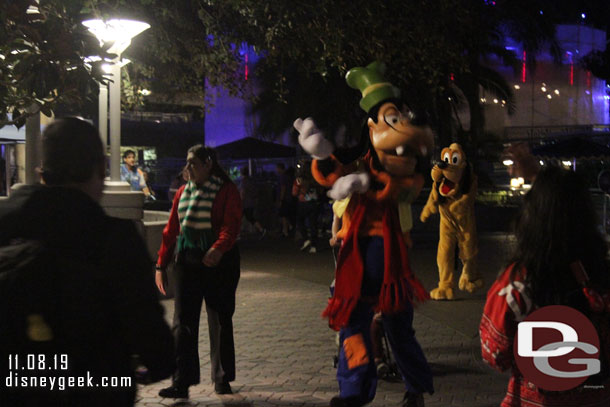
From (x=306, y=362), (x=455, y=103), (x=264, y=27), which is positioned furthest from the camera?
(x=455, y=103)

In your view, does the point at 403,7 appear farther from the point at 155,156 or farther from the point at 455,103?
the point at 155,156

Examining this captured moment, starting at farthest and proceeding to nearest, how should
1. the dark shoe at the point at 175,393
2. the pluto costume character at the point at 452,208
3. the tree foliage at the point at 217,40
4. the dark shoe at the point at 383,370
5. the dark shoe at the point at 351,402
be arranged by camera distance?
the pluto costume character at the point at 452,208 → the dark shoe at the point at 383,370 → the tree foliage at the point at 217,40 → the dark shoe at the point at 175,393 → the dark shoe at the point at 351,402

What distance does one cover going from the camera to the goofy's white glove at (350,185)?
199 inches

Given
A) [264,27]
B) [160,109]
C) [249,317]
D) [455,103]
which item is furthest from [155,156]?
[249,317]

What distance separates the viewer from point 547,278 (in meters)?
2.85

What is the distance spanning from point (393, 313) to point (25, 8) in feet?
12.1

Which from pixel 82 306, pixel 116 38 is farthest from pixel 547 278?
pixel 116 38

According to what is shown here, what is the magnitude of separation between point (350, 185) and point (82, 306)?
115 inches

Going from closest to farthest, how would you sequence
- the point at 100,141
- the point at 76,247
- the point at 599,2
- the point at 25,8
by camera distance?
1. the point at 76,247
2. the point at 100,141
3. the point at 25,8
4. the point at 599,2

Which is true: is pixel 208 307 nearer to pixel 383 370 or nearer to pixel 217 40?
pixel 383 370

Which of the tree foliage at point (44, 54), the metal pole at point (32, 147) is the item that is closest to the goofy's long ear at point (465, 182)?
the tree foliage at point (44, 54)

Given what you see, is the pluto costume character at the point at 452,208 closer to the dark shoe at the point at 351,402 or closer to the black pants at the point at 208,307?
the black pants at the point at 208,307

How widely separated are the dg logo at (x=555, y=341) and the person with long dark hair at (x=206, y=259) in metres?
2.96

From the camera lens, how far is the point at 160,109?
47.4 m
